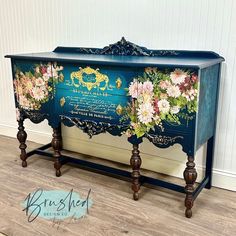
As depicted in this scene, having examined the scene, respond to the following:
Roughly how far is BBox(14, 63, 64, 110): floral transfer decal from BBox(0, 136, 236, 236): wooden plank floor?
60 cm

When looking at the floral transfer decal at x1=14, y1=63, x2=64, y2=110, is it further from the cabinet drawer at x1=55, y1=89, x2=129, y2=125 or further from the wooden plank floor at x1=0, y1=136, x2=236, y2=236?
the wooden plank floor at x1=0, y1=136, x2=236, y2=236

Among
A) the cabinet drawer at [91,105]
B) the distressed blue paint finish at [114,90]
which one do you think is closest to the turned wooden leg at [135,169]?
the distressed blue paint finish at [114,90]

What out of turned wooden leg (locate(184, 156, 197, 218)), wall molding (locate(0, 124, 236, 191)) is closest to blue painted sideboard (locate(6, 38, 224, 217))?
turned wooden leg (locate(184, 156, 197, 218))

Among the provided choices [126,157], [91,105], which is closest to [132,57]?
[91,105]

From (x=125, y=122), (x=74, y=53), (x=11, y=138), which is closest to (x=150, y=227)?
(x=125, y=122)

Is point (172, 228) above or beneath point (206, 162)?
beneath

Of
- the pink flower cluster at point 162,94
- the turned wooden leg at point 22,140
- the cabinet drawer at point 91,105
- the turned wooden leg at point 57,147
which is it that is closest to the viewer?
the pink flower cluster at point 162,94

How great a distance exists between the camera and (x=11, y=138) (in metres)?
3.42

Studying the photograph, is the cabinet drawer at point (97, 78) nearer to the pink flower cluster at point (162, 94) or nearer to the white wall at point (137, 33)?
the pink flower cluster at point (162, 94)

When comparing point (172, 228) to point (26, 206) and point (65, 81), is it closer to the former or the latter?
point (26, 206)

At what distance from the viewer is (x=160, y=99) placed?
1883mm

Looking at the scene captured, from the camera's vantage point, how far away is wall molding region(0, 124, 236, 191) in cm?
229

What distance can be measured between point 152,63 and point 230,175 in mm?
1069

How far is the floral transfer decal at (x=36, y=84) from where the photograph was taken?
7.43 ft
